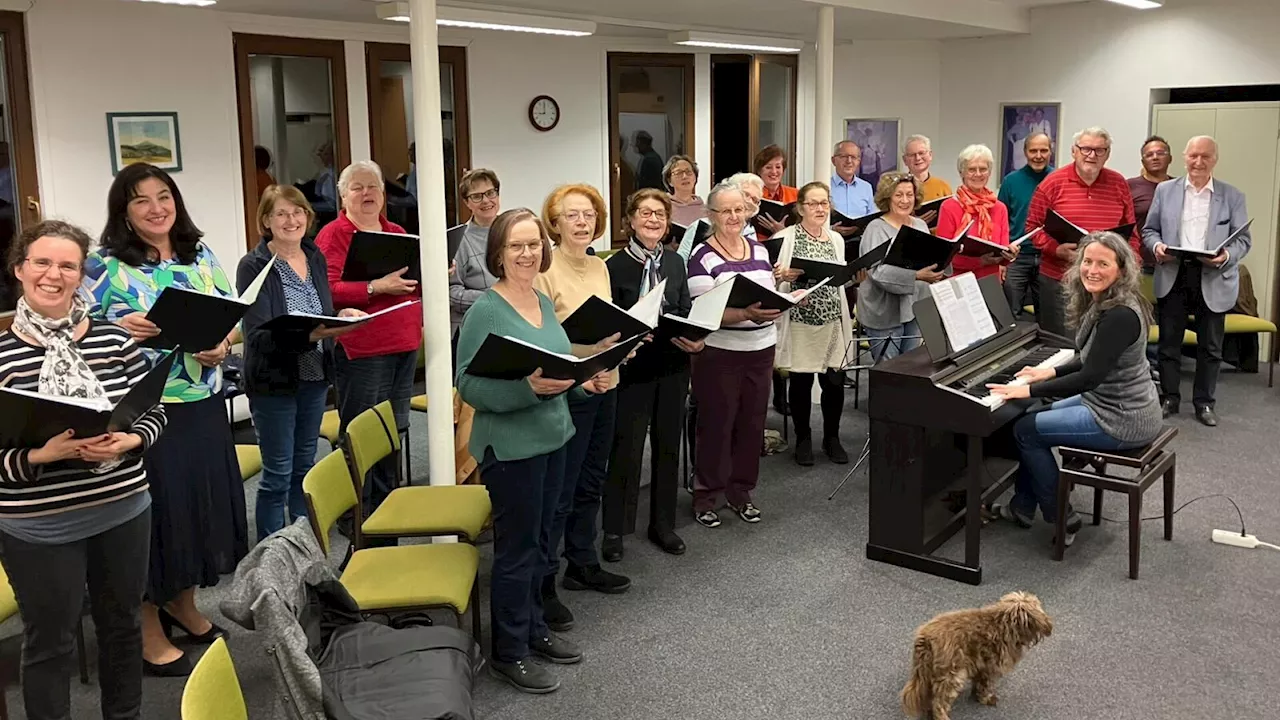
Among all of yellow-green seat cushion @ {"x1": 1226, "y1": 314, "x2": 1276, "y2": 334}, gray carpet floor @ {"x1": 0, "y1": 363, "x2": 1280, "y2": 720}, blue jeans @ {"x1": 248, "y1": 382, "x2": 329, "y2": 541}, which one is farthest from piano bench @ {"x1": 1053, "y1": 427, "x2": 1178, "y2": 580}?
yellow-green seat cushion @ {"x1": 1226, "y1": 314, "x2": 1276, "y2": 334}

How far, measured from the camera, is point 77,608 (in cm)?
293

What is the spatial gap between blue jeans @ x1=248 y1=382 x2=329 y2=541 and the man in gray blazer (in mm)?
5252

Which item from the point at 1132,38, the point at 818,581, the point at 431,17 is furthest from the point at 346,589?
the point at 1132,38

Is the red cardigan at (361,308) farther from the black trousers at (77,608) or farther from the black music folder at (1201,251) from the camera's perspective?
the black music folder at (1201,251)

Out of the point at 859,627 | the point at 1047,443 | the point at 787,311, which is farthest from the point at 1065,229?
the point at 859,627

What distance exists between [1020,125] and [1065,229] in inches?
159

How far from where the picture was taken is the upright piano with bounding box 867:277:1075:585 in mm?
4422

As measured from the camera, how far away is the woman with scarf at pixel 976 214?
20.7ft

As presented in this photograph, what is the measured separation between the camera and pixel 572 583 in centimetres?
449

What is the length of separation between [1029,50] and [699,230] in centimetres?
608

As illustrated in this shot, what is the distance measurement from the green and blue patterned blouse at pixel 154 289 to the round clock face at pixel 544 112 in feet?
17.2

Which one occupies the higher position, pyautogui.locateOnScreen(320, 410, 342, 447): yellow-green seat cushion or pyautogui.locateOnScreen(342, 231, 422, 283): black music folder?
pyautogui.locateOnScreen(342, 231, 422, 283): black music folder

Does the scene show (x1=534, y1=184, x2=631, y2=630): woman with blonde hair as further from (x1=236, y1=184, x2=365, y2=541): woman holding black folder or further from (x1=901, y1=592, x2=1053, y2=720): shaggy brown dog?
(x1=901, y1=592, x2=1053, y2=720): shaggy brown dog

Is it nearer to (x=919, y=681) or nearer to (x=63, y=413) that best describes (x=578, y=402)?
(x=919, y=681)
